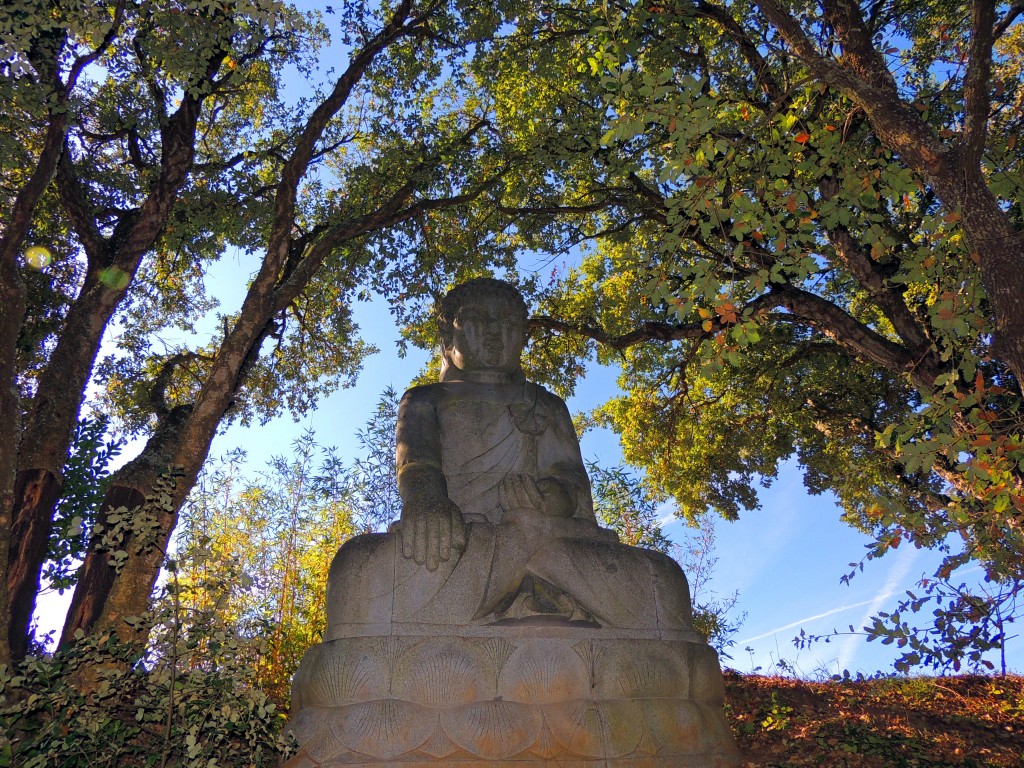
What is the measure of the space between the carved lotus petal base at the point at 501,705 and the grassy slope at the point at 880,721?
8.82 ft

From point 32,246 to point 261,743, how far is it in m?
7.23

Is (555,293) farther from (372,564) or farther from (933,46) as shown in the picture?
(372,564)

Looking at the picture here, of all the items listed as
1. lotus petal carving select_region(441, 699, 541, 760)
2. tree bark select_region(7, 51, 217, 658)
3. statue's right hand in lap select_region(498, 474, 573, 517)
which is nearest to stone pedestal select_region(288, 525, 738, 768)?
lotus petal carving select_region(441, 699, 541, 760)

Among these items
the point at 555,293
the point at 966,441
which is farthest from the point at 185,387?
the point at 966,441

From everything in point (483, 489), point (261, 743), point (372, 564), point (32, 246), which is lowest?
point (261, 743)

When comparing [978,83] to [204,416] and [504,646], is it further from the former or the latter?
[204,416]

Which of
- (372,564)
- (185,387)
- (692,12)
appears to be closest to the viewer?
(372,564)

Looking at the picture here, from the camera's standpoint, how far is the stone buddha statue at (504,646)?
338cm

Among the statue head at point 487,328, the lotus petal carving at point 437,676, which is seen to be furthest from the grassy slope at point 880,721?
the statue head at point 487,328

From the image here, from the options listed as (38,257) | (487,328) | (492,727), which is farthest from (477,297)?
(38,257)

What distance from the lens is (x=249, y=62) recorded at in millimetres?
9227

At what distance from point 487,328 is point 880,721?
17.1 feet

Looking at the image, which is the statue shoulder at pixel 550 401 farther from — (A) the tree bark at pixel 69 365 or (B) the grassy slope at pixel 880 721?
(A) the tree bark at pixel 69 365

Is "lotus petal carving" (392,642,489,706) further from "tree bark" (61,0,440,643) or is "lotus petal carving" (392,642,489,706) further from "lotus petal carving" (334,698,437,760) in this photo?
"tree bark" (61,0,440,643)
